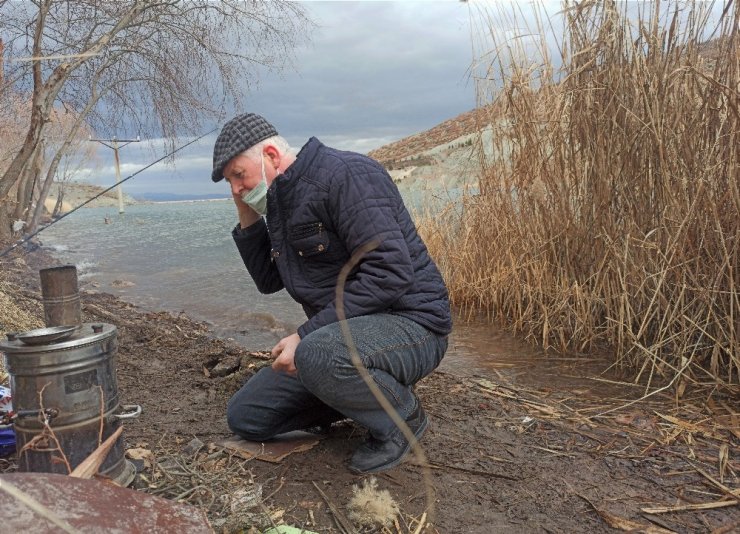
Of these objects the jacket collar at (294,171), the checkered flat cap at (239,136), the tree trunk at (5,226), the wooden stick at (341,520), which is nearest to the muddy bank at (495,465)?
the wooden stick at (341,520)

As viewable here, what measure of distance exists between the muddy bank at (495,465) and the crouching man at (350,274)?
26 cm

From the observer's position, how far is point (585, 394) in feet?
11.1

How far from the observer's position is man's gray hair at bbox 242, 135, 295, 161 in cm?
238

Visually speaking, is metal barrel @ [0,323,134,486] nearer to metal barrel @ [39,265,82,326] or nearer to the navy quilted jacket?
metal barrel @ [39,265,82,326]

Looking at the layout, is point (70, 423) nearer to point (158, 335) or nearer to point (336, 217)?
point (336, 217)

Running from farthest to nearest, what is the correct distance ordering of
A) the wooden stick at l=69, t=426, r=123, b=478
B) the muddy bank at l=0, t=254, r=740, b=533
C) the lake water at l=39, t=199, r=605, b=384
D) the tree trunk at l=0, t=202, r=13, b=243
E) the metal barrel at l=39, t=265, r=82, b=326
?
the tree trunk at l=0, t=202, r=13, b=243
the lake water at l=39, t=199, r=605, b=384
the metal barrel at l=39, t=265, r=82, b=326
the muddy bank at l=0, t=254, r=740, b=533
the wooden stick at l=69, t=426, r=123, b=478

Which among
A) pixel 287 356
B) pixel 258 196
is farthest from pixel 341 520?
pixel 258 196

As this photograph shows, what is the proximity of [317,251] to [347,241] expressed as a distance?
17cm

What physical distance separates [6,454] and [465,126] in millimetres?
4036

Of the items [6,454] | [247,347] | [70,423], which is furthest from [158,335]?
[70,423]

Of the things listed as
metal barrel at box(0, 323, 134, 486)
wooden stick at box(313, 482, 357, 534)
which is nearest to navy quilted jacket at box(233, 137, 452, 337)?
wooden stick at box(313, 482, 357, 534)

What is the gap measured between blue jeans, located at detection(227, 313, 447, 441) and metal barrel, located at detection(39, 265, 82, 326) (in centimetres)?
85

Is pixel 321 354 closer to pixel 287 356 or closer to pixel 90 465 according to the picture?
pixel 287 356

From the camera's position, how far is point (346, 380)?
2.29m
